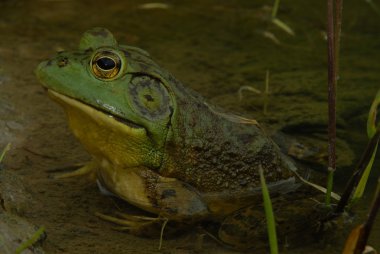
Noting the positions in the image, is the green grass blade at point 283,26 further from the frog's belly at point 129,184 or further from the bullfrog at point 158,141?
the frog's belly at point 129,184

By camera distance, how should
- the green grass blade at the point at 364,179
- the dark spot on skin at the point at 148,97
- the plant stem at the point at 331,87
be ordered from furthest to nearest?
the dark spot on skin at the point at 148,97, the plant stem at the point at 331,87, the green grass blade at the point at 364,179

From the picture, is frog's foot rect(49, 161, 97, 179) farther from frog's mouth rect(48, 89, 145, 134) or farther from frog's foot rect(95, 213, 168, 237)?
frog's mouth rect(48, 89, 145, 134)

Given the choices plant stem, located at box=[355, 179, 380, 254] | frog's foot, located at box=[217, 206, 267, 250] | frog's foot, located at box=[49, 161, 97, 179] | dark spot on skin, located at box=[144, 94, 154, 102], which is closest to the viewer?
plant stem, located at box=[355, 179, 380, 254]

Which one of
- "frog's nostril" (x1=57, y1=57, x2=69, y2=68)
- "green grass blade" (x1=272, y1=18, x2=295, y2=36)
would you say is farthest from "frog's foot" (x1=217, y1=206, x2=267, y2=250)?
"green grass blade" (x1=272, y1=18, x2=295, y2=36)

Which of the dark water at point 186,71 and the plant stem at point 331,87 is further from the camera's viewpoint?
the dark water at point 186,71

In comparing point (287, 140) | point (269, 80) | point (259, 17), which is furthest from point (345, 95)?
point (259, 17)

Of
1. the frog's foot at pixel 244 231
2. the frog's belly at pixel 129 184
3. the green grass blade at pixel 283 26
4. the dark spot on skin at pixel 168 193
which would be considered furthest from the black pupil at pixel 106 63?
the green grass blade at pixel 283 26

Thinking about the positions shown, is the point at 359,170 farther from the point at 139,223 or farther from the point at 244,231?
the point at 139,223

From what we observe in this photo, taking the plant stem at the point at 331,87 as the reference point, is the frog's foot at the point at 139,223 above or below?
below
